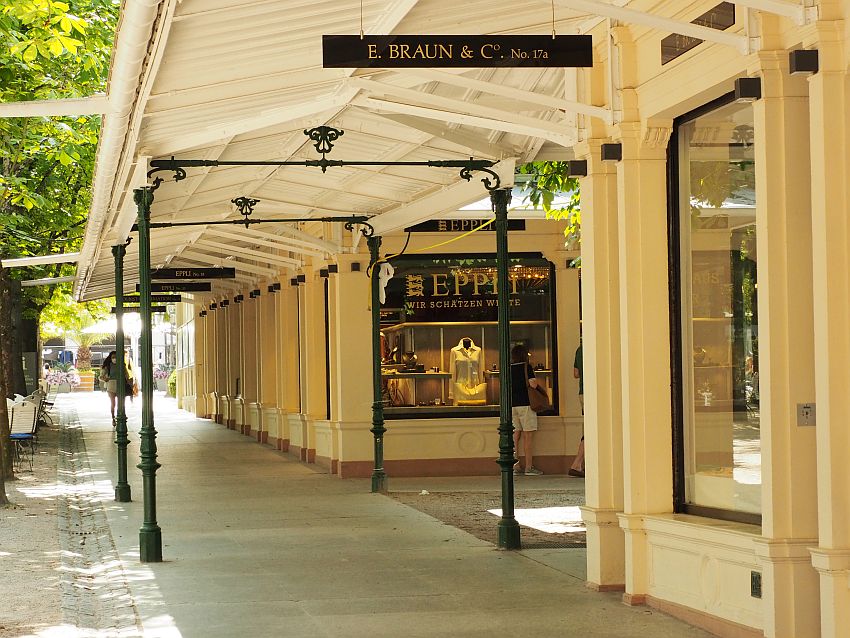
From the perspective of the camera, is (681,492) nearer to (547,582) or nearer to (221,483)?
(547,582)

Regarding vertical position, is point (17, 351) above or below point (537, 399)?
above

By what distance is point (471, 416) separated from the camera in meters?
18.6

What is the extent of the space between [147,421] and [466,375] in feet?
24.5

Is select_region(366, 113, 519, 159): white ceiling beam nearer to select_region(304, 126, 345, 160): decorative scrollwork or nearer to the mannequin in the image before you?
select_region(304, 126, 345, 160): decorative scrollwork

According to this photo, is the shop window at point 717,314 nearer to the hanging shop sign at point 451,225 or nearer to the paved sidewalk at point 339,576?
the paved sidewalk at point 339,576

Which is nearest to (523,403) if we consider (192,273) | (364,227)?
(364,227)

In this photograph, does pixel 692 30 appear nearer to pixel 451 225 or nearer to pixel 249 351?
pixel 451 225

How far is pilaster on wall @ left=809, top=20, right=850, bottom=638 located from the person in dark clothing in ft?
37.7

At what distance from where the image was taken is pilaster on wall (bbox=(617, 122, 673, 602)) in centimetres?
852

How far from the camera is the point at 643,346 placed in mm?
8539

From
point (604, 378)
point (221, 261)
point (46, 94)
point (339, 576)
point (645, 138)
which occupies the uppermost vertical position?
point (46, 94)

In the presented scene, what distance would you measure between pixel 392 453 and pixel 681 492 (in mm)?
10158

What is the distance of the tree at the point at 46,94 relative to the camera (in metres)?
14.4

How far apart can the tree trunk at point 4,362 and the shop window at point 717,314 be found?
26.0 feet
